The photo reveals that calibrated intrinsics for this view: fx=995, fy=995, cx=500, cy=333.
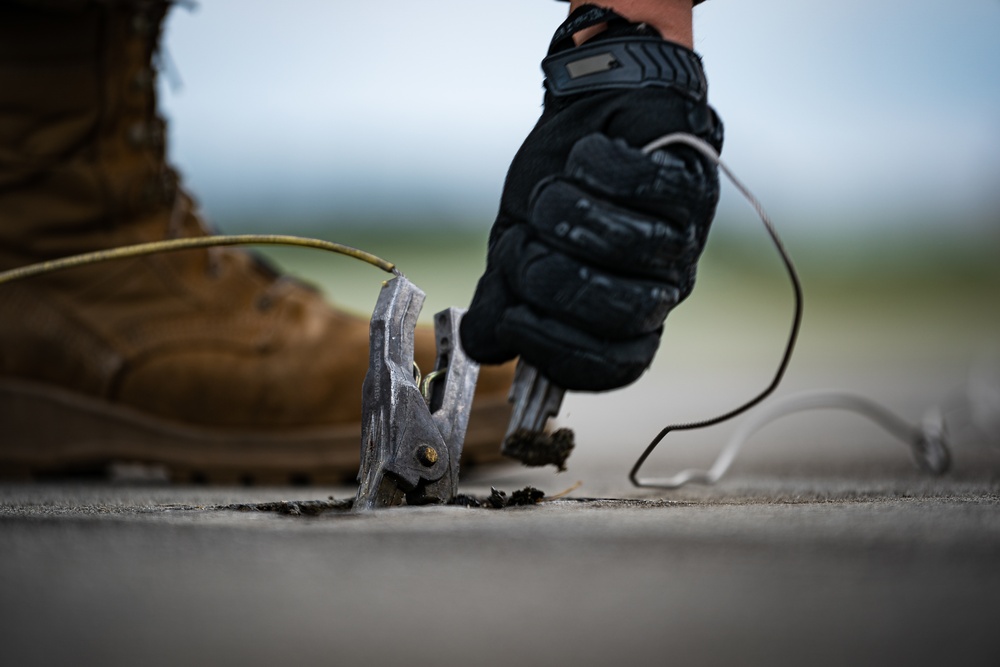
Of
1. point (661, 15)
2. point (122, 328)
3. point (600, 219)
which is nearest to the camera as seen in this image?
point (600, 219)

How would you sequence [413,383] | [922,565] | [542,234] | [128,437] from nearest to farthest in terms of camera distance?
[922,565]
[542,234]
[413,383]
[128,437]

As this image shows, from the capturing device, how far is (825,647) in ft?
1.67

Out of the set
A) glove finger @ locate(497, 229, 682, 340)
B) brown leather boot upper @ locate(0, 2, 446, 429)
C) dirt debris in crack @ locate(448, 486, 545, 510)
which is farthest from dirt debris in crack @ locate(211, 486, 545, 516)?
brown leather boot upper @ locate(0, 2, 446, 429)

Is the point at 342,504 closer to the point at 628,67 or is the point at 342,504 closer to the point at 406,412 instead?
the point at 406,412

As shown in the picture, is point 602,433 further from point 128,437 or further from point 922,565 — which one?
point 922,565

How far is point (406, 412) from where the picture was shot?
1.00m

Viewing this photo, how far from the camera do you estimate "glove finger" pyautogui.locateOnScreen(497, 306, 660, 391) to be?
0.85 metres

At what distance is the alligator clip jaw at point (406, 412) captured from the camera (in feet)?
3.23

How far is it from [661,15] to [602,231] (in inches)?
9.7

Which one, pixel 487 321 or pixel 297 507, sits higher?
pixel 487 321

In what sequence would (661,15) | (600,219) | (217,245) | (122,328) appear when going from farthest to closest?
1. (122,328)
2. (217,245)
3. (661,15)
4. (600,219)

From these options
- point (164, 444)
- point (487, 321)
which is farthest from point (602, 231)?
point (164, 444)

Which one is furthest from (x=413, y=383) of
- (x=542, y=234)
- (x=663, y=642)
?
(x=663, y=642)

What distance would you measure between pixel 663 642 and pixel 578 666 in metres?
0.05
